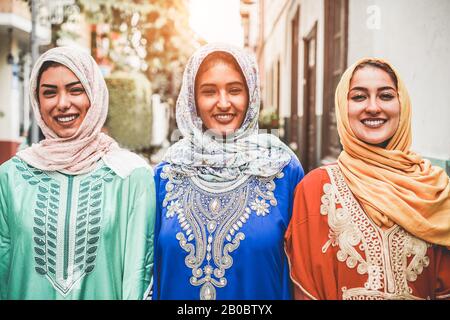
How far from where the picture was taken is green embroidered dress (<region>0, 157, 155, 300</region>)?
1965mm

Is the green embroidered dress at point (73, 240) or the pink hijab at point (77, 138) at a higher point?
the pink hijab at point (77, 138)

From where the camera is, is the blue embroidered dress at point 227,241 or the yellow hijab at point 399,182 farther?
the blue embroidered dress at point 227,241

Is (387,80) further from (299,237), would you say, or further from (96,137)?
(96,137)

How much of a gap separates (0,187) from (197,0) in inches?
243

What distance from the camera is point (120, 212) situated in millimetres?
1989

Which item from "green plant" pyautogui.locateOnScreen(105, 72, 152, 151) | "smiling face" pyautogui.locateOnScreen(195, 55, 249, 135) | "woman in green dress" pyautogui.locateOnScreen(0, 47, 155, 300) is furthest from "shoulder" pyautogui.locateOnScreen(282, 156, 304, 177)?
"green plant" pyautogui.locateOnScreen(105, 72, 152, 151)

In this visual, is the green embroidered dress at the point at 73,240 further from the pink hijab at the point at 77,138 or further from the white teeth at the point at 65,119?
the white teeth at the point at 65,119

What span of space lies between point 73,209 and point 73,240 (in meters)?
0.12

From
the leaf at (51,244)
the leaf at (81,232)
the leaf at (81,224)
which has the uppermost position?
the leaf at (81,224)

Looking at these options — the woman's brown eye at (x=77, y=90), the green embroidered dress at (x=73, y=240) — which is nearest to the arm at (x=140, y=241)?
the green embroidered dress at (x=73, y=240)

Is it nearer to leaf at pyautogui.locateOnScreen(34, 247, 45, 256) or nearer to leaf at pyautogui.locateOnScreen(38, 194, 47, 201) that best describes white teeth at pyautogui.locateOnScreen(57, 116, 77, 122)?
leaf at pyautogui.locateOnScreen(38, 194, 47, 201)

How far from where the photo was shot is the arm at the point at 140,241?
1.97 meters

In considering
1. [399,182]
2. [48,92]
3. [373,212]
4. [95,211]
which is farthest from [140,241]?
[399,182]

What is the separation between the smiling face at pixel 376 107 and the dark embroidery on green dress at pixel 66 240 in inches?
40.1
